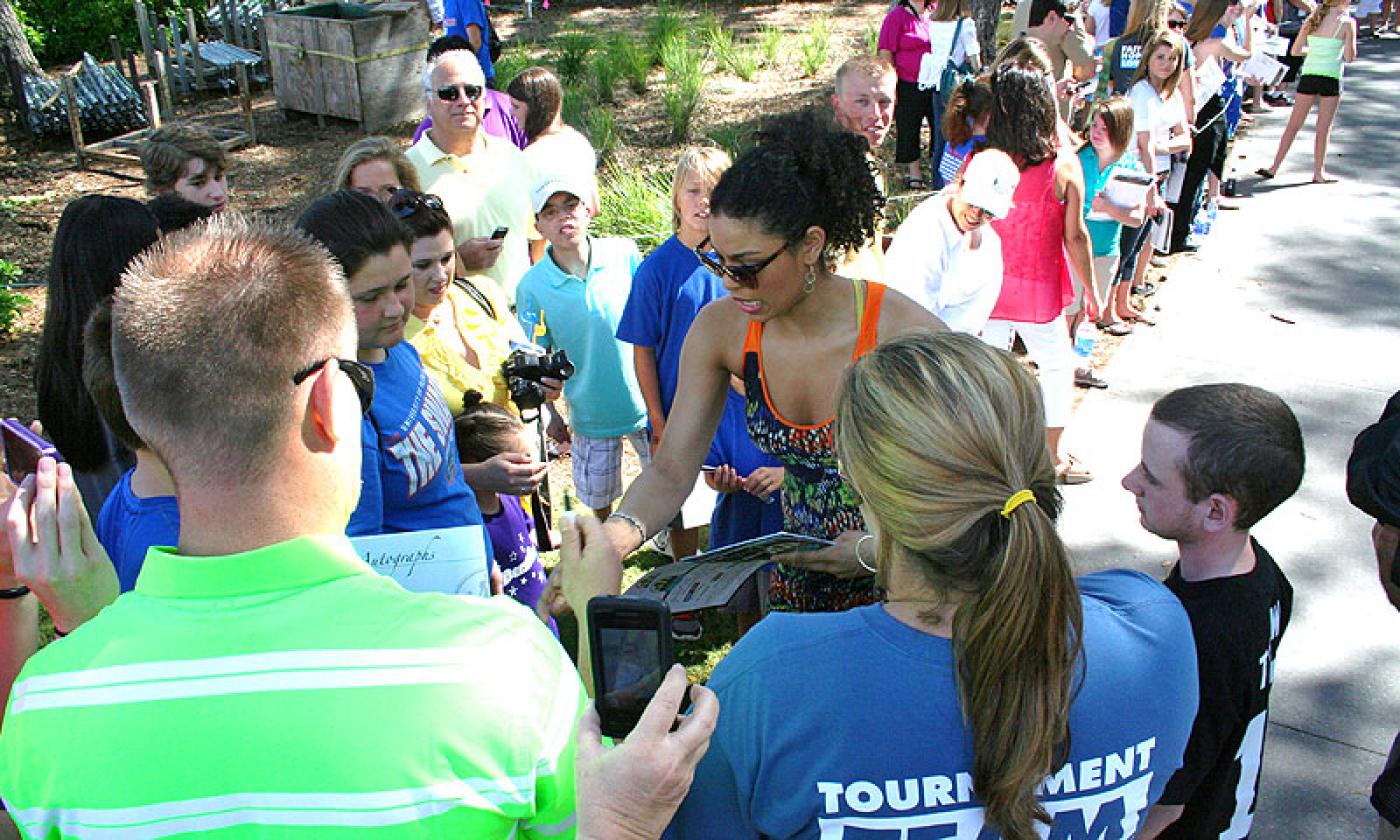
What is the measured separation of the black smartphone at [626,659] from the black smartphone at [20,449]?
149cm

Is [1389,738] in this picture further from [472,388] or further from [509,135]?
[509,135]

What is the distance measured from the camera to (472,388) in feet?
11.5

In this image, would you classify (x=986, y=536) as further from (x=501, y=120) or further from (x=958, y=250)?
(x=501, y=120)

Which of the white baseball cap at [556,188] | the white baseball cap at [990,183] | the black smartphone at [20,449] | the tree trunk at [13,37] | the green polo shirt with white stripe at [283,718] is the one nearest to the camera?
the green polo shirt with white stripe at [283,718]

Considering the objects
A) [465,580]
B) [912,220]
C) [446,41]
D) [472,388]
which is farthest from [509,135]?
[465,580]

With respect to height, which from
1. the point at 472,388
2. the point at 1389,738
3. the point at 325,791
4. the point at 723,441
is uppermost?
the point at 325,791

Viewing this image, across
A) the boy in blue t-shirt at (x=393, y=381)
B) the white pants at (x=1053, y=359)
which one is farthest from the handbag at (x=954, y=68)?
the boy in blue t-shirt at (x=393, y=381)

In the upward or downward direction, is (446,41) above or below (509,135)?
above

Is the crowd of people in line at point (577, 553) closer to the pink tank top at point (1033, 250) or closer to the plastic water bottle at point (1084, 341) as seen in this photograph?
the pink tank top at point (1033, 250)

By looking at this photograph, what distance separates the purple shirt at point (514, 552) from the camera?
3494 mm

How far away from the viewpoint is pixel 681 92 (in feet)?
33.2

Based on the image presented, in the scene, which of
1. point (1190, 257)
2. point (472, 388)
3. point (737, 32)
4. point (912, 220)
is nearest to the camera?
point (472, 388)

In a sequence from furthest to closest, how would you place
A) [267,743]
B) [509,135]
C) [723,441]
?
[509,135]
[723,441]
[267,743]

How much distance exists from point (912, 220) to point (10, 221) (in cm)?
743
